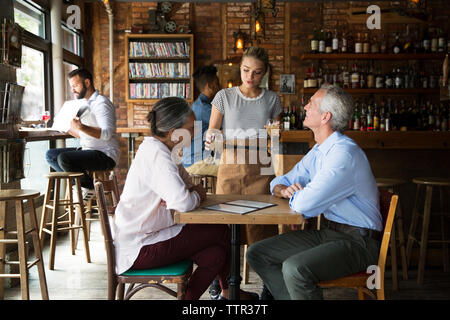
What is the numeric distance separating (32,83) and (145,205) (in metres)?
3.40

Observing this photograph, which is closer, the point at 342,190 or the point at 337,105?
the point at 342,190

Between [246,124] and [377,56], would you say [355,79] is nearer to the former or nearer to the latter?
[377,56]

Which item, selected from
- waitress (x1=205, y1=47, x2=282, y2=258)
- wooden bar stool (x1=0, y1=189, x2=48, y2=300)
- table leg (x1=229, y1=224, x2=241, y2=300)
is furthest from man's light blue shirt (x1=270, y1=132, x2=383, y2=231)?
wooden bar stool (x1=0, y1=189, x2=48, y2=300)

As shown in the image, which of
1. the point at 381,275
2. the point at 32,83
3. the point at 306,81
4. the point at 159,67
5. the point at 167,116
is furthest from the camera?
the point at 159,67

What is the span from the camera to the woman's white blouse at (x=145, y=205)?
192 cm

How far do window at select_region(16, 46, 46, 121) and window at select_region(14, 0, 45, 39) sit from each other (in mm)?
230

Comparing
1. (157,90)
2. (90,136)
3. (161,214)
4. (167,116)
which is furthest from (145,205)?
(157,90)

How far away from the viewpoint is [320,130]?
Result: 2.06 meters

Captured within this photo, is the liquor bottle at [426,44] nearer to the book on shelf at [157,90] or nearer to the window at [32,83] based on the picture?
the book on shelf at [157,90]

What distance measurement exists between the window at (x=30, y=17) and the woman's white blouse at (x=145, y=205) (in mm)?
3113

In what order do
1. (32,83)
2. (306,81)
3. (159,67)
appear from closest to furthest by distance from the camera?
(32,83) < (306,81) < (159,67)

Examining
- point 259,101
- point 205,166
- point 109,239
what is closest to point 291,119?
point 205,166

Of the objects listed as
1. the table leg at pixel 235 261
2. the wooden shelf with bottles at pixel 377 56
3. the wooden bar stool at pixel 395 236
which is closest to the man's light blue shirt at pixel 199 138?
the wooden bar stool at pixel 395 236

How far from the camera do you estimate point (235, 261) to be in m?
2.00
